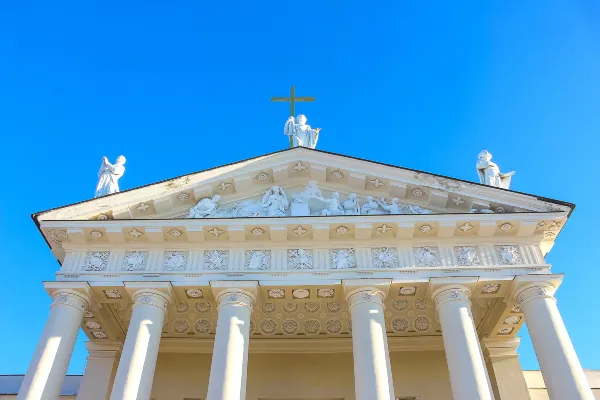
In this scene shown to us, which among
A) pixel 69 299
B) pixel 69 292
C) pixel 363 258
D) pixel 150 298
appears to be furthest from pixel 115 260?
pixel 363 258

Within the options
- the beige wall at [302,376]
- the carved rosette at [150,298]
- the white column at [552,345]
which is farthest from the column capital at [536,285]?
the carved rosette at [150,298]

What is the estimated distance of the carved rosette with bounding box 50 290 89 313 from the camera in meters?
13.3

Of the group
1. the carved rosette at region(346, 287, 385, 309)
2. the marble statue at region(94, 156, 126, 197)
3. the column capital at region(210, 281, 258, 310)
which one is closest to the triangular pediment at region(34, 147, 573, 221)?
the marble statue at region(94, 156, 126, 197)

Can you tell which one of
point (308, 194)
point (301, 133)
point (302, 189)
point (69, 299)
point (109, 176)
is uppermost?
point (301, 133)

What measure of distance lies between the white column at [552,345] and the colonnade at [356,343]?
20mm

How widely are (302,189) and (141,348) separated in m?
6.08

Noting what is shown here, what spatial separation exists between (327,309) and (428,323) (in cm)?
308

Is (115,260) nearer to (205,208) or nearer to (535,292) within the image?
(205,208)

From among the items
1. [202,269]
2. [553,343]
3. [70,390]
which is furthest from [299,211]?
[70,390]

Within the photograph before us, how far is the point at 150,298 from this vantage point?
13.4 meters

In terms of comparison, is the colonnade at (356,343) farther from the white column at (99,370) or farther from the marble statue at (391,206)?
the white column at (99,370)

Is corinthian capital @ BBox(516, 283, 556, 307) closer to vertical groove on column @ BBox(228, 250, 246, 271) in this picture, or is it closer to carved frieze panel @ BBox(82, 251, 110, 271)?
vertical groove on column @ BBox(228, 250, 246, 271)

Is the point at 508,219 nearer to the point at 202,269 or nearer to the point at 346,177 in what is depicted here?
the point at 346,177

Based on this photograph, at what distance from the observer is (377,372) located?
12.0 meters
